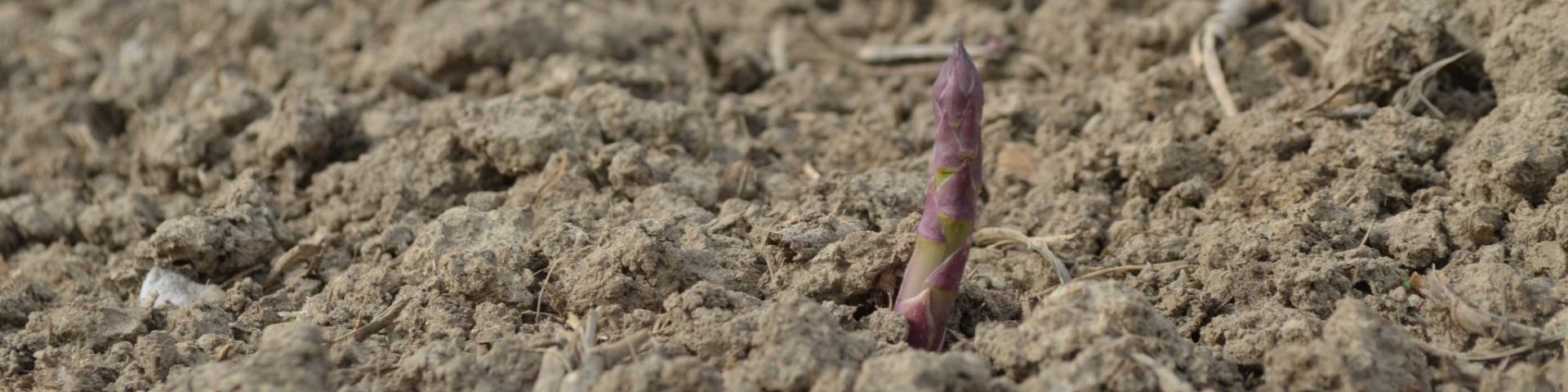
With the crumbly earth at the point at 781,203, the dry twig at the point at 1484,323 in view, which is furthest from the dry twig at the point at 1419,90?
the dry twig at the point at 1484,323

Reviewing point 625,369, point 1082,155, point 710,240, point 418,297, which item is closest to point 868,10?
point 1082,155

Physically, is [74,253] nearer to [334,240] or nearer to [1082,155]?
[334,240]

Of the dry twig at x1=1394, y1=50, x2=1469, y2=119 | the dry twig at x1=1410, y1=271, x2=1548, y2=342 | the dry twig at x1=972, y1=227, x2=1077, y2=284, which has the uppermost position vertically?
the dry twig at x1=1394, y1=50, x2=1469, y2=119

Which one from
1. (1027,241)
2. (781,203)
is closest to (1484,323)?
(1027,241)

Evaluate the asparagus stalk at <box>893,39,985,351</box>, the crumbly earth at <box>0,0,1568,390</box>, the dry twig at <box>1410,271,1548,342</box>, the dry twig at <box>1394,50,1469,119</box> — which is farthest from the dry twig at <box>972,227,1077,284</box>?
the dry twig at <box>1394,50,1469,119</box>

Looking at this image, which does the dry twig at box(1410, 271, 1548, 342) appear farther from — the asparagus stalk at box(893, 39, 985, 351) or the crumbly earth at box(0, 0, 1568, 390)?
the asparagus stalk at box(893, 39, 985, 351)
